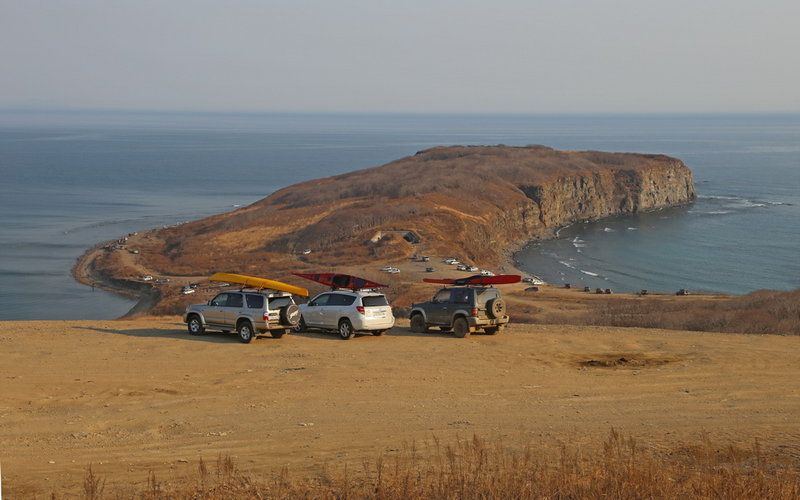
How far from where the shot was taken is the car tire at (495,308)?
2605 cm

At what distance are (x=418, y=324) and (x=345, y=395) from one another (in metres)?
10.4

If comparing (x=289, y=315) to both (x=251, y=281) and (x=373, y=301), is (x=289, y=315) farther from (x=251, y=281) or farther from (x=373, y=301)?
(x=373, y=301)

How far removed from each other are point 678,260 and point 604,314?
5919cm

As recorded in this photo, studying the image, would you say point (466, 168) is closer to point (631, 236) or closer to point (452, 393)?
point (631, 236)

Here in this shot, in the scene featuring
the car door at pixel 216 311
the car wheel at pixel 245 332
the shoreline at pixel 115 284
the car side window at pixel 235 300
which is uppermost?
the car side window at pixel 235 300

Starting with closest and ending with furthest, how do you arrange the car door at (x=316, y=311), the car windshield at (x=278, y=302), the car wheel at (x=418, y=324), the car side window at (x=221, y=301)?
the car windshield at (x=278, y=302)
the car side window at (x=221, y=301)
the car door at (x=316, y=311)
the car wheel at (x=418, y=324)

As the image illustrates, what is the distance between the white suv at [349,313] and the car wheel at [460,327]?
2142 mm

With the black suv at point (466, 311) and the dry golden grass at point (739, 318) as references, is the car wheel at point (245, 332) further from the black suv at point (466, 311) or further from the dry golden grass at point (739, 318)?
the dry golden grass at point (739, 318)

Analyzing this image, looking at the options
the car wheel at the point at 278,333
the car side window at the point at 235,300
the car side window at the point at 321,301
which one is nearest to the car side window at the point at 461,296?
the car side window at the point at 321,301

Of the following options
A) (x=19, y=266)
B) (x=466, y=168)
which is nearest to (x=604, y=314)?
(x=19, y=266)

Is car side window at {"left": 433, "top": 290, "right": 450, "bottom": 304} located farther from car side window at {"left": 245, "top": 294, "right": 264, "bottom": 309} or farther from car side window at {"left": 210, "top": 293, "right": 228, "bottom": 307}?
car side window at {"left": 210, "top": 293, "right": 228, "bottom": 307}

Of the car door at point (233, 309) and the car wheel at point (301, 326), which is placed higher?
the car door at point (233, 309)

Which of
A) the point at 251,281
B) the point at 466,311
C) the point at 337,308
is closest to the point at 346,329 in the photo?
the point at 337,308

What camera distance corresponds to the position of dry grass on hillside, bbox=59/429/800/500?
10180 mm
